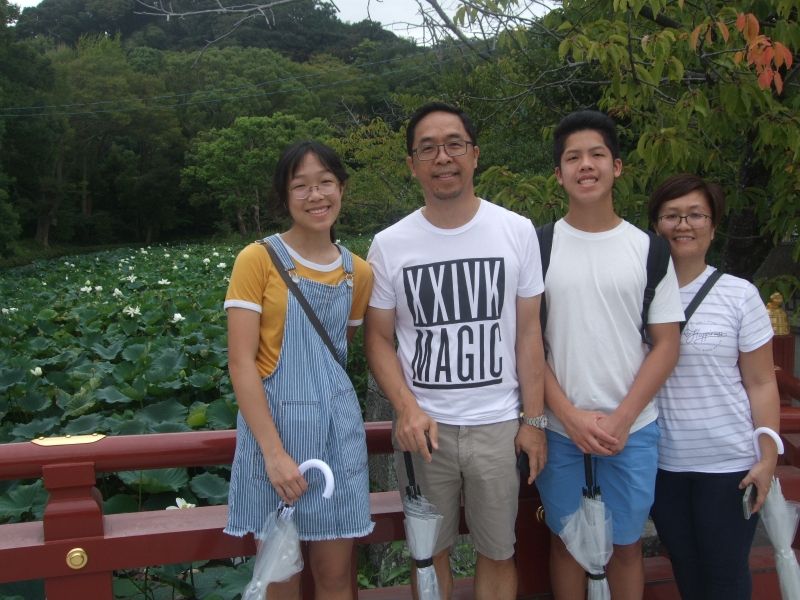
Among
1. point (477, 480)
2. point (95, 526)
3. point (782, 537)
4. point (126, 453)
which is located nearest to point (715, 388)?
point (782, 537)

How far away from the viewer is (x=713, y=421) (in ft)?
6.59

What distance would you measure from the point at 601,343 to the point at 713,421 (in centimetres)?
40

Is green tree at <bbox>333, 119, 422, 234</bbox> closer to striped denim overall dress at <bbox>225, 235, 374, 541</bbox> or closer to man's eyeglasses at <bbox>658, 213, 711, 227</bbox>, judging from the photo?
man's eyeglasses at <bbox>658, 213, 711, 227</bbox>

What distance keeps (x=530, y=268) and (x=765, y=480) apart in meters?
0.86

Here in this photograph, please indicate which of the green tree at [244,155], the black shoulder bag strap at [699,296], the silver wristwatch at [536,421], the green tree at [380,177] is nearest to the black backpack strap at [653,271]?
the black shoulder bag strap at [699,296]

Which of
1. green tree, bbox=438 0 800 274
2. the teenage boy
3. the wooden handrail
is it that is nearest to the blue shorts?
the teenage boy

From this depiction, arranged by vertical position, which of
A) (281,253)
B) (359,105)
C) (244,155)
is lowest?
(281,253)

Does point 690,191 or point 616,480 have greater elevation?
point 690,191

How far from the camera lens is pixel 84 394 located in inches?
194

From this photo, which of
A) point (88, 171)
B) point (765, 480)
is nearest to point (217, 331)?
point (765, 480)

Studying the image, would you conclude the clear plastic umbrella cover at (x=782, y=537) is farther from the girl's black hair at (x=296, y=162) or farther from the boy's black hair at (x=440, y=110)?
the girl's black hair at (x=296, y=162)

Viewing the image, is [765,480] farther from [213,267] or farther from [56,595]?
[213,267]

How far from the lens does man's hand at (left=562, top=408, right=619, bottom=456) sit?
6.25ft

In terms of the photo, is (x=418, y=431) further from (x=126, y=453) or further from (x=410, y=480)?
(x=126, y=453)
